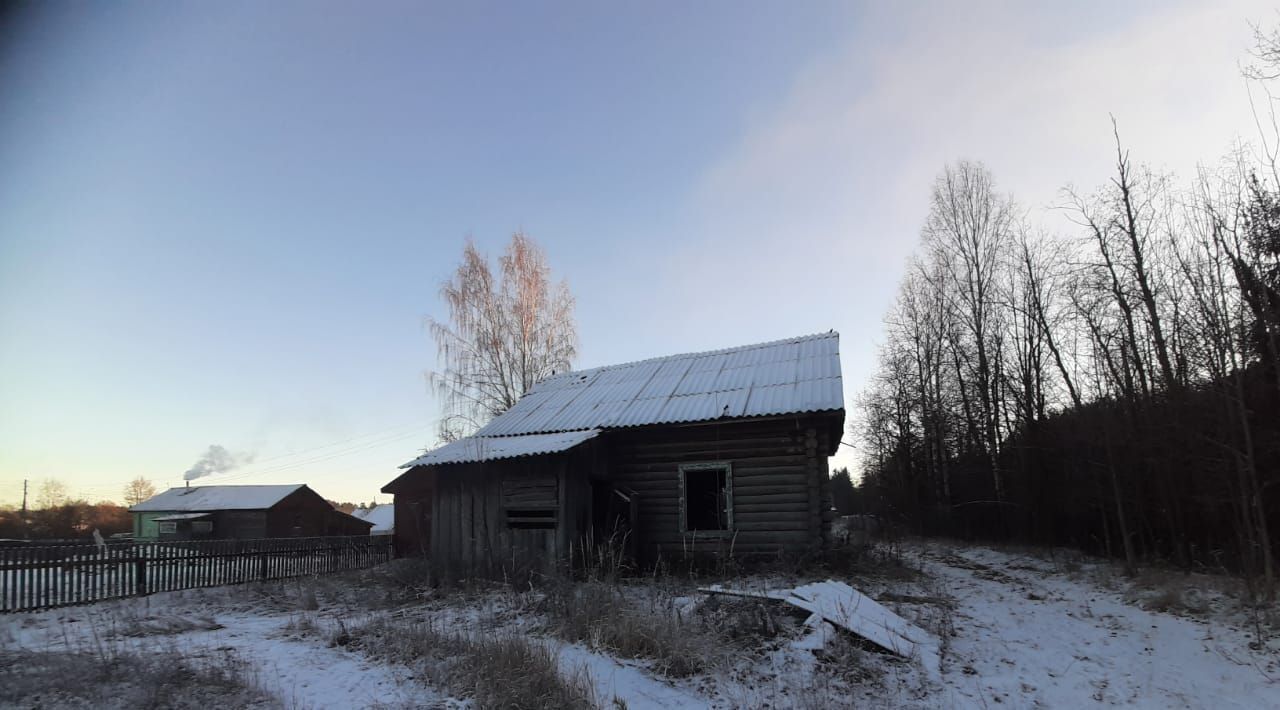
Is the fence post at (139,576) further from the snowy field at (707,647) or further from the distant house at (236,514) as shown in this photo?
the distant house at (236,514)

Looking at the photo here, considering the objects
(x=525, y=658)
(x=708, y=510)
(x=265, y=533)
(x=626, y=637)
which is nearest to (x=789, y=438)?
(x=708, y=510)

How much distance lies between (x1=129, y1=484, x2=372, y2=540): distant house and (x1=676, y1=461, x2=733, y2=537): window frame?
35429mm

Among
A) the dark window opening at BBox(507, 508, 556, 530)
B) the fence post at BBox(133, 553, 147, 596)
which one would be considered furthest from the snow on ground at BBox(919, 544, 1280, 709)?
the fence post at BBox(133, 553, 147, 596)

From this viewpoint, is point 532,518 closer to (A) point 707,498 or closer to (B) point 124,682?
(A) point 707,498

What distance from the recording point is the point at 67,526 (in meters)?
47.9

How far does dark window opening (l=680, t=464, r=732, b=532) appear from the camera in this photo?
510 inches

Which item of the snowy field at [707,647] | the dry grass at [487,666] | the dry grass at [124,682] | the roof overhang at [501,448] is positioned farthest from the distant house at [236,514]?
the dry grass at [487,666]

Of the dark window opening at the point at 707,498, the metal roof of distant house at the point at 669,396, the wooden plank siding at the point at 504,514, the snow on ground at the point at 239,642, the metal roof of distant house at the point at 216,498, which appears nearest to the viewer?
the snow on ground at the point at 239,642

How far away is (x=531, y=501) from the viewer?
39.1 ft

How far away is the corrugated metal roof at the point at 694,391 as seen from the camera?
12758mm

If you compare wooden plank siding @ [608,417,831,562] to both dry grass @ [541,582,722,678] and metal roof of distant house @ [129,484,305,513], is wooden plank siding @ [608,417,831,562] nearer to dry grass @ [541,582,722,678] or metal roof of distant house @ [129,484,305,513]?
dry grass @ [541,582,722,678]

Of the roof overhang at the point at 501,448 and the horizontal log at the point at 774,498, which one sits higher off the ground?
the roof overhang at the point at 501,448

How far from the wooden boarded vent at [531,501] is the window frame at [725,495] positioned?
2.77 meters

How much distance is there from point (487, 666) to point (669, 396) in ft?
31.3
